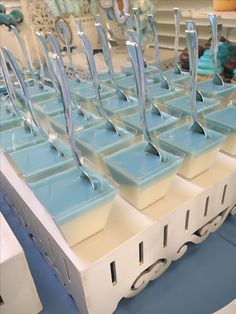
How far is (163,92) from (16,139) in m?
0.36

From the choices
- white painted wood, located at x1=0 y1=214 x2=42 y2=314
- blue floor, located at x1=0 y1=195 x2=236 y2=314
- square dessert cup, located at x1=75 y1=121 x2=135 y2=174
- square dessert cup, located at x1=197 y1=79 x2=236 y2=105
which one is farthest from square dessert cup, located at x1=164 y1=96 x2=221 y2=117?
white painted wood, located at x1=0 y1=214 x2=42 y2=314

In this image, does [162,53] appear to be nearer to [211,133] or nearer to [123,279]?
[211,133]

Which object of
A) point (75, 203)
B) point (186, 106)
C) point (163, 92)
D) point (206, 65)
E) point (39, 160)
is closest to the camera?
point (75, 203)

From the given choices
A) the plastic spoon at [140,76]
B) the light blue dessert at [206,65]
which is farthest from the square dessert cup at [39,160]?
the light blue dessert at [206,65]

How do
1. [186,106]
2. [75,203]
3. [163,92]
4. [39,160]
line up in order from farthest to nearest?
[163,92]
[186,106]
[39,160]
[75,203]

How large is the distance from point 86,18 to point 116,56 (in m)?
0.21

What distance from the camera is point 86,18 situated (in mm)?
1268

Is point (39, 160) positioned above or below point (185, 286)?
above

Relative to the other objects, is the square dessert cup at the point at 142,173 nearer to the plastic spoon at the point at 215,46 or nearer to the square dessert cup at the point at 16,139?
the square dessert cup at the point at 16,139

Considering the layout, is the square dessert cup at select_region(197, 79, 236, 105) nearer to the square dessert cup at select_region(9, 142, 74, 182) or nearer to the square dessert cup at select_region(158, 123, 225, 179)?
the square dessert cup at select_region(158, 123, 225, 179)

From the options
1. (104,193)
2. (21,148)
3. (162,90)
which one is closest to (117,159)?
(104,193)

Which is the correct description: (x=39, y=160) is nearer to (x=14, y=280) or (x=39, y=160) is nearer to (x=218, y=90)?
(x=14, y=280)

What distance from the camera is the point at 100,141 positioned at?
0.49 meters

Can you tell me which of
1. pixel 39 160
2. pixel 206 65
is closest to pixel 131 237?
pixel 39 160
